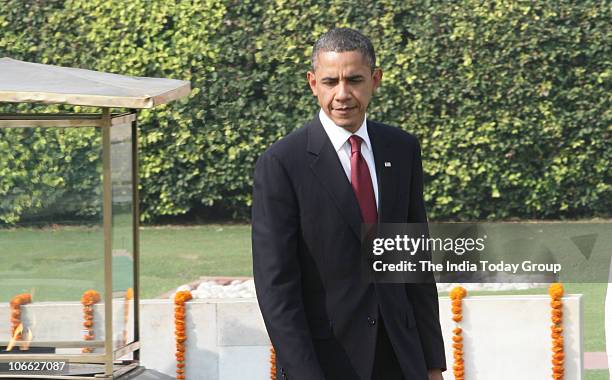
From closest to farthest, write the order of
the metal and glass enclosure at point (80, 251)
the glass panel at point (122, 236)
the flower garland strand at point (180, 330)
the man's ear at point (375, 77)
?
the man's ear at point (375, 77)
the metal and glass enclosure at point (80, 251)
the glass panel at point (122, 236)
the flower garland strand at point (180, 330)

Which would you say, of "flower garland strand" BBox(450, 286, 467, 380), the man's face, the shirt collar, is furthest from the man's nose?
"flower garland strand" BBox(450, 286, 467, 380)

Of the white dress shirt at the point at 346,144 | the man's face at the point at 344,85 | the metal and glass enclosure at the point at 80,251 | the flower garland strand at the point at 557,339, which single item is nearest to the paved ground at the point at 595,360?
the flower garland strand at the point at 557,339

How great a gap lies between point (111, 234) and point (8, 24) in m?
7.35

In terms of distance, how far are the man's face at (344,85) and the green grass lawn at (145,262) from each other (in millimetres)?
2944

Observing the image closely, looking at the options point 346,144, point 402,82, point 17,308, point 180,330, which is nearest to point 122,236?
point 17,308

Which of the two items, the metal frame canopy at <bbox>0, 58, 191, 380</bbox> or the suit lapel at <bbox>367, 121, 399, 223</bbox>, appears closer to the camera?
the suit lapel at <bbox>367, 121, 399, 223</bbox>

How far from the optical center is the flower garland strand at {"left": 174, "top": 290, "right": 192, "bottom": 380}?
6.79 meters

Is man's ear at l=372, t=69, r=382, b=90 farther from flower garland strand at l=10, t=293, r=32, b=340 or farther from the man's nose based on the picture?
flower garland strand at l=10, t=293, r=32, b=340

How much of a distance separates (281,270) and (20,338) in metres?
3.26

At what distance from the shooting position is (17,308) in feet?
20.7

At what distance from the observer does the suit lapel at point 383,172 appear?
3.48 m

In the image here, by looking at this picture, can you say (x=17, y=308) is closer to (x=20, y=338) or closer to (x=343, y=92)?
(x=20, y=338)

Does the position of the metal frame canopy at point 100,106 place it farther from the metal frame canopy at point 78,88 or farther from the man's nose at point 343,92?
the man's nose at point 343,92

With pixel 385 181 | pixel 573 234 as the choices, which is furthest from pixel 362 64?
pixel 573 234
